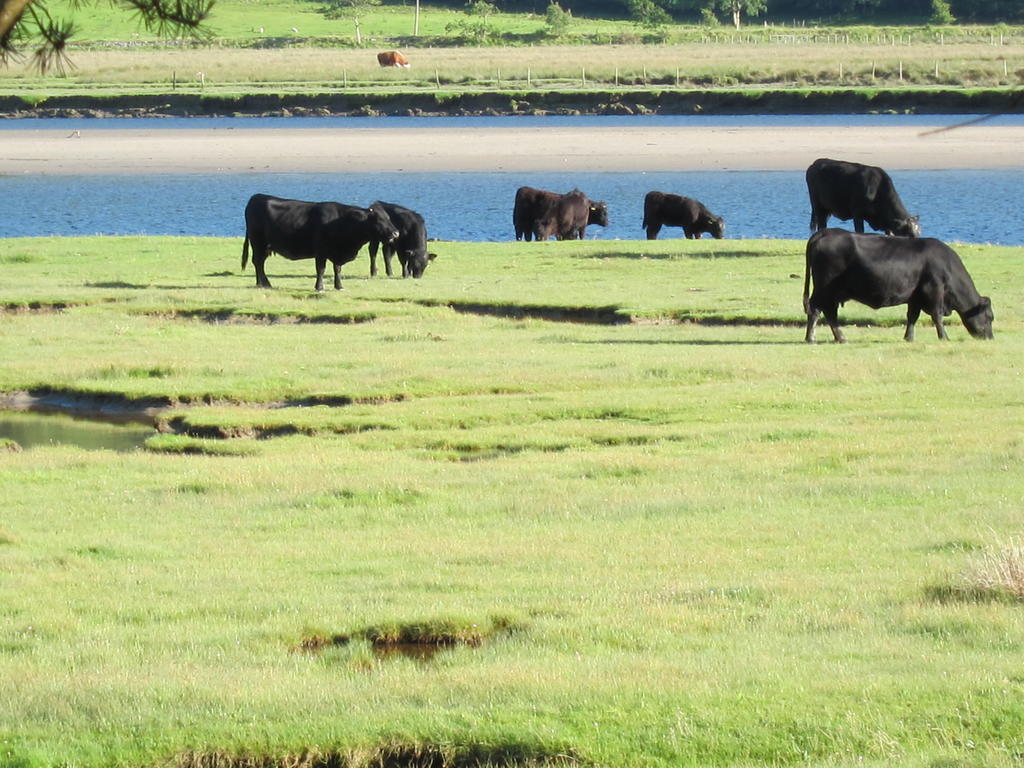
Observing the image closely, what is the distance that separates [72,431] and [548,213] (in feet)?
63.6

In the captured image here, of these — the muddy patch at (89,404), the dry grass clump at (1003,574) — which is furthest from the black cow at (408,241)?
the dry grass clump at (1003,574)

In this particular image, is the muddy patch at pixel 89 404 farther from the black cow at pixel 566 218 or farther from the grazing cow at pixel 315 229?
the black cow at pixel 566 218

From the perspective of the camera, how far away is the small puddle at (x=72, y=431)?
15320 millimetres

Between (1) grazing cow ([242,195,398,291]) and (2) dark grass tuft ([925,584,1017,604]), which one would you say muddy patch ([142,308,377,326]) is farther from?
(2) dark grass tuft ([925,584,1017,604])

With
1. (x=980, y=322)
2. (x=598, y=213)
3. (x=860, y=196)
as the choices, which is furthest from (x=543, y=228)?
(x=980, y=322)

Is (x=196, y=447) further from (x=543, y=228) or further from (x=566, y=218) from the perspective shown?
(x=566, y=218)

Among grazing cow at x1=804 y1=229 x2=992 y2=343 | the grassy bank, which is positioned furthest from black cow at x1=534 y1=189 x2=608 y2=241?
the grassy bank

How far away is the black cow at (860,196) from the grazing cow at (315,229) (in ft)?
27.5

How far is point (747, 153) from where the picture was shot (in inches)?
2160

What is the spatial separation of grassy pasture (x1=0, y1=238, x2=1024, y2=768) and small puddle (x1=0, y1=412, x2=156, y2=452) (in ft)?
1.83

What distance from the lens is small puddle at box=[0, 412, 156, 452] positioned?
603 inches

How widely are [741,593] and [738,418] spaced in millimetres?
6032

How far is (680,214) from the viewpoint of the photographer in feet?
115

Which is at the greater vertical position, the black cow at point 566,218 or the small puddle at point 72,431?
A: the black cow at point 566,218
